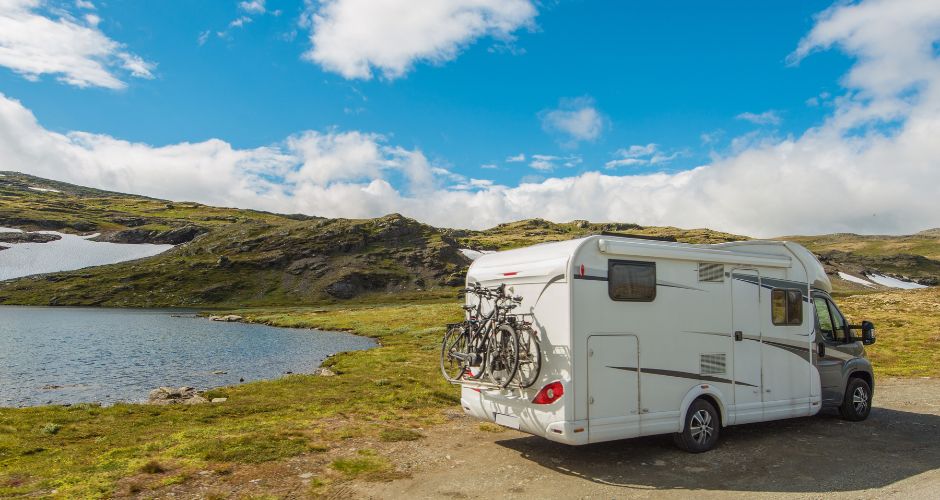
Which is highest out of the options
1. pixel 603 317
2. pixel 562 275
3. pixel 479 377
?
pixel 562 275

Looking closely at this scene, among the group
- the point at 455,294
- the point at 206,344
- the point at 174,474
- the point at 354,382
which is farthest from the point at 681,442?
the point at 455,294

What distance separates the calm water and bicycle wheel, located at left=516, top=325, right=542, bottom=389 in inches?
774

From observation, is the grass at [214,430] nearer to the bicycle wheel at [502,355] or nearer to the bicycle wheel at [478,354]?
the bicycle wheel at [478,354]

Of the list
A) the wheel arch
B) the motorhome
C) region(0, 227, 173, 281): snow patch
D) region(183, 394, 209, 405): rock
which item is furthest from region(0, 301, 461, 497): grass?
region(0, 227, 173, 281): snow patch

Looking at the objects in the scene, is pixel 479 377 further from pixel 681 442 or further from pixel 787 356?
pixel 787 356

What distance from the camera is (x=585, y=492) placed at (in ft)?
31.7

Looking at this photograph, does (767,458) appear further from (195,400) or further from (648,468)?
(195,400)

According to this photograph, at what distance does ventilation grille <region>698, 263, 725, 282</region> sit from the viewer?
40.9ft

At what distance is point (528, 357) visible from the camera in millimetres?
10992

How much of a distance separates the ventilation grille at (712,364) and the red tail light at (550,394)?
3.69 m

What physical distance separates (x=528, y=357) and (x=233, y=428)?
8295mm

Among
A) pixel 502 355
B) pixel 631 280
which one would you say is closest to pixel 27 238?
pixel 502 355

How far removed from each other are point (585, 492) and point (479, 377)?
10.6 feet

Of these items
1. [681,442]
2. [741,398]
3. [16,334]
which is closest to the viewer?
[681,442]
